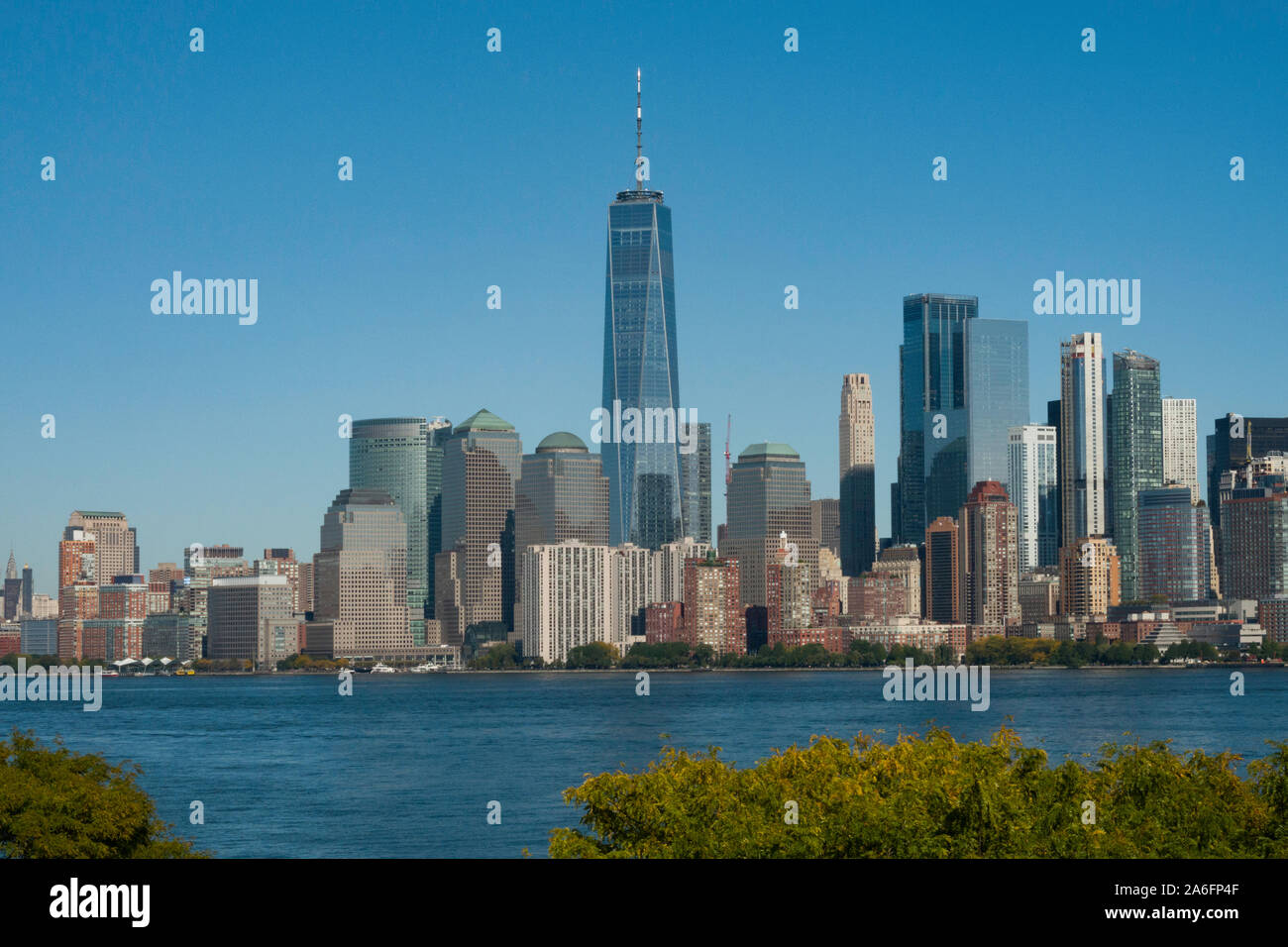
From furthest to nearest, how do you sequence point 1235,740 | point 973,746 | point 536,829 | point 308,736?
point 308,736 → point 1235,740 → point 536,829 → point 973,746

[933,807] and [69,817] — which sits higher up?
[933,807]

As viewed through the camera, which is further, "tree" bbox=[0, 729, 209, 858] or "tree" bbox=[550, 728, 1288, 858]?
"tree" bbox=[0, 729, 209, 858]

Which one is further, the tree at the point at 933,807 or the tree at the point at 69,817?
the tree at the point at 69,817

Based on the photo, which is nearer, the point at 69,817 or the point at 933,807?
the point at 933,807
